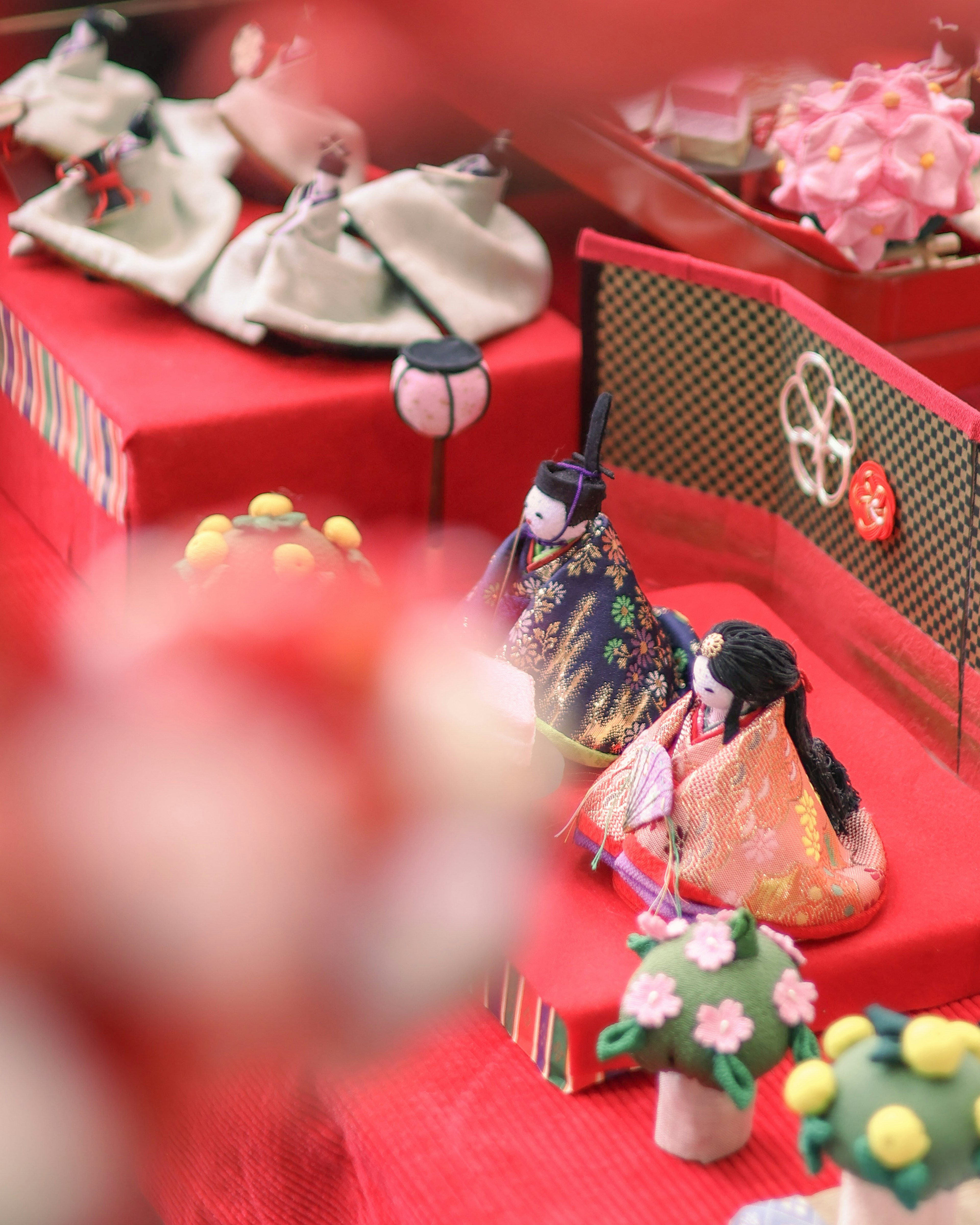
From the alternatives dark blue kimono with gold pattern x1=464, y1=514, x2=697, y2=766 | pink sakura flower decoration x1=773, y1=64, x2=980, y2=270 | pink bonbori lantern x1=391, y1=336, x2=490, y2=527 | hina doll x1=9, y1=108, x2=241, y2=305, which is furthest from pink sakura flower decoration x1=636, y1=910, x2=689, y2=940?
hina doll x1=9, y1=108, x2=241, y2=305

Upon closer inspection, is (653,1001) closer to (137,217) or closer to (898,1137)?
→ (898,1137)

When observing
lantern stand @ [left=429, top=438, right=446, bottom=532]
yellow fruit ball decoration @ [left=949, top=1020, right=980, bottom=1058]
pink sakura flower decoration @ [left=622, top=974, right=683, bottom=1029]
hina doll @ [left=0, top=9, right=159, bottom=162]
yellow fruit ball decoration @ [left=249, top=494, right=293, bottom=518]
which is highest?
hina doll @ [left=0, top=9, right=159, bottom=162]

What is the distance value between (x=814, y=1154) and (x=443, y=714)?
47 cm

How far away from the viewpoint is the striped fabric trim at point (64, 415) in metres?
1.24

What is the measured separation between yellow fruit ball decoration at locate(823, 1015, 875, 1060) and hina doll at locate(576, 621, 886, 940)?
0.24 meters

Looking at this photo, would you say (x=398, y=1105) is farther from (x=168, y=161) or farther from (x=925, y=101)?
(x=168, y=161)

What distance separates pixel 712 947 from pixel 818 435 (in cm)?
56

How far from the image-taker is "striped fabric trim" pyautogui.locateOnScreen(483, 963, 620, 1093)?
2.63 feet

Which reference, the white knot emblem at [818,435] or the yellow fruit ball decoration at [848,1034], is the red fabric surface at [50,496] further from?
the yellow fruit ball decoration at [848,1034]

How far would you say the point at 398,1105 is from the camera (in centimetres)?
79

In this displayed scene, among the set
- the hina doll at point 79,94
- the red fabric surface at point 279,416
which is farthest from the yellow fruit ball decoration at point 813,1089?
the hina doll at point 79,94

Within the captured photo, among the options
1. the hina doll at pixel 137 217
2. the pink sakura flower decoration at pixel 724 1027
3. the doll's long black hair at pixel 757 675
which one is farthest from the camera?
the hina doll at pixel 137 217

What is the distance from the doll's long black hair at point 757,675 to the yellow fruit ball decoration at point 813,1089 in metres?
0.25

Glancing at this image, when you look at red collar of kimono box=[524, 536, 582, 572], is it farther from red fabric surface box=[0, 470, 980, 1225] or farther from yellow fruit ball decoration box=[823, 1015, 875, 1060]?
yellow fruit ball decoration box=[823, 1015, 875, 1060]
